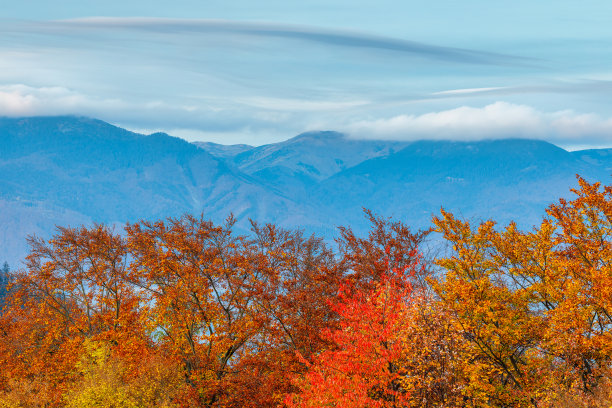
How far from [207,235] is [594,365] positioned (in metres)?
26.1

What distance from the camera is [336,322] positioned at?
34062 mm

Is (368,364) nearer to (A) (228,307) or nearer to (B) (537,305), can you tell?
(B) (537,305)

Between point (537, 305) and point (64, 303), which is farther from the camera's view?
point (64, 303)

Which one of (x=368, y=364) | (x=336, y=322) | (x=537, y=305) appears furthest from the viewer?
(x=537, y=305)

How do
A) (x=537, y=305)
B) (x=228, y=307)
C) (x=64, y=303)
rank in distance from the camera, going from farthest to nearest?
(x=64, y=303) < (x=228, y=307) < (x=537, y=305)

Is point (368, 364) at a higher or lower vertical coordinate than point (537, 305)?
higher

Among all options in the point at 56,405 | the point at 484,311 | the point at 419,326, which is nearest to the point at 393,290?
the point at 419,326

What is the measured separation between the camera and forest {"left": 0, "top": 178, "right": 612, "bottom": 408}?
25984 mm

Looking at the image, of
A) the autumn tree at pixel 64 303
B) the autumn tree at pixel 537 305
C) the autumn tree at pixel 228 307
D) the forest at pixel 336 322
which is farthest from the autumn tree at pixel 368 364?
the autumn tree at pixel 64 303

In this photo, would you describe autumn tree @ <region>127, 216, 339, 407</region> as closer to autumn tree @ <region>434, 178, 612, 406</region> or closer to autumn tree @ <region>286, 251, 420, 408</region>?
autumn tree @ <region>286, 251, 420, 408</region>

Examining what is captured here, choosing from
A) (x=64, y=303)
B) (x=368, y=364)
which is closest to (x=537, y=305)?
(x=368, y=364)

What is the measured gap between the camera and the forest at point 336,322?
25984 millimetres

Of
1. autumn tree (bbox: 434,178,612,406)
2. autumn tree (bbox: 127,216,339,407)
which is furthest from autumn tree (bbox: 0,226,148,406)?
autumn tree (bbox: 434,178,612,406)

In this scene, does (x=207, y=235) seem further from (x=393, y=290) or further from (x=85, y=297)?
(x=393, y=290)
